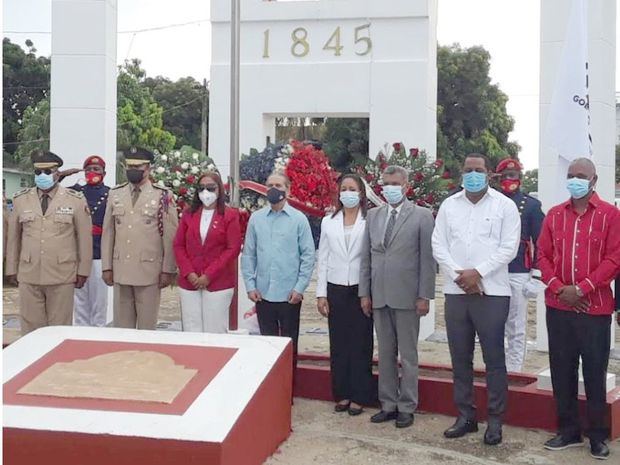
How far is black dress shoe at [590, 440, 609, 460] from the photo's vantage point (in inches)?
159

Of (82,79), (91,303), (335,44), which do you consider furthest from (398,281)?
(335,44)

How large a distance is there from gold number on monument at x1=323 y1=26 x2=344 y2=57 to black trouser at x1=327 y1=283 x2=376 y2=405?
5.40 meters

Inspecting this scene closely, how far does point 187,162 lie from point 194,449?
3324 millimetres

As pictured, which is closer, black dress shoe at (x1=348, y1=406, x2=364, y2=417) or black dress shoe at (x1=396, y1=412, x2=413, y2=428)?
black dress shoe at (x1=396, y1=412, x2=413, y2=428)

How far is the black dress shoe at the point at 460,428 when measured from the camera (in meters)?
4.35

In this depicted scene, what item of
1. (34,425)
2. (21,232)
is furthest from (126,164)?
(34,425)

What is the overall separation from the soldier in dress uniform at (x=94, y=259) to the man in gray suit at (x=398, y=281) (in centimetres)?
246

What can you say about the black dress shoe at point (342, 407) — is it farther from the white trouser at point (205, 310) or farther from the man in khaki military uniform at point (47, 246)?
the man in khaki military uniform at point (47, 246)

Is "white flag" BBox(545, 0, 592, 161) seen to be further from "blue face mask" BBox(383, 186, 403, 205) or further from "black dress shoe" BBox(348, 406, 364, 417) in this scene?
"black dress shoe" BBox(348, 406, 364, 417)

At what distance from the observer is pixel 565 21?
275 inches

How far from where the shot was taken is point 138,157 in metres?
5.07

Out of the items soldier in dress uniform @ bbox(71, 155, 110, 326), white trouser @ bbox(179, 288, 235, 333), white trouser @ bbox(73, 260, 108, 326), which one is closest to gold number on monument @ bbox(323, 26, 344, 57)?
soldier in dress uniform @ bbox(71, 155, 110, 326)

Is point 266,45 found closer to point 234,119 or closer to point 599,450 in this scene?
point 234,119

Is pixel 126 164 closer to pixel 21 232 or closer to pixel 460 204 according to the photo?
pixel 21 232
